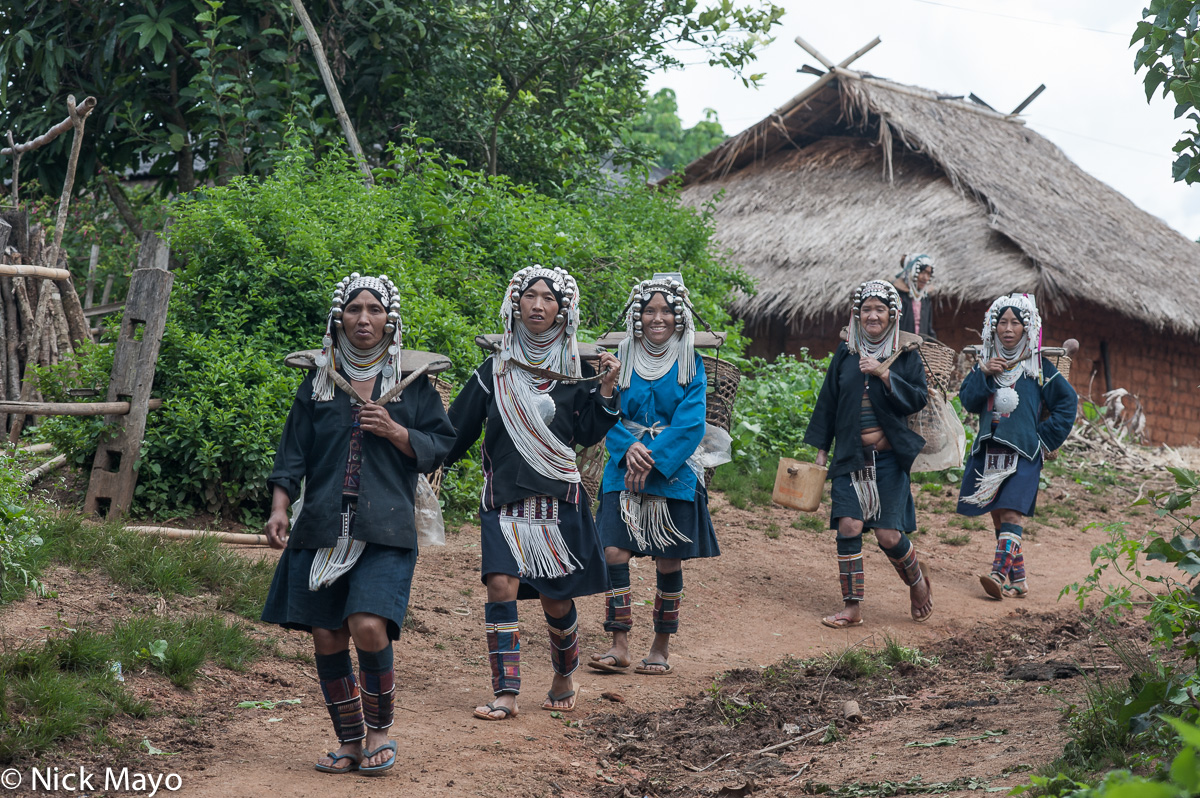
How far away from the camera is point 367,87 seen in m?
11.5

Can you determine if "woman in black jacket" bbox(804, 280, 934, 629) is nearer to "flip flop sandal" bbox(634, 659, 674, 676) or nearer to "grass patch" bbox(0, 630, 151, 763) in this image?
"flip flop sandal" bbox(634, 659, 674, 676)

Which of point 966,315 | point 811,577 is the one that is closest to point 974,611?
point 811,577

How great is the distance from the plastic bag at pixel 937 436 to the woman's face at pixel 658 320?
7.11 feet

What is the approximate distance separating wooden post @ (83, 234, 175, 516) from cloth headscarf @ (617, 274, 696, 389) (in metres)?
3.19

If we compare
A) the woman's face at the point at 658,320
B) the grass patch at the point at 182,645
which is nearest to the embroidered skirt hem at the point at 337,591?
the grass patch at the point at 182,645

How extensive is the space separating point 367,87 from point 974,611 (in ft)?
27.3

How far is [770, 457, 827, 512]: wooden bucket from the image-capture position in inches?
259

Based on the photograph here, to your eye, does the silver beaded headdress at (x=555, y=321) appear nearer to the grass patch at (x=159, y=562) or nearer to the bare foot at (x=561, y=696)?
the bare foot at (x=561, y=696)

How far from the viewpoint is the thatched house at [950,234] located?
13680mm

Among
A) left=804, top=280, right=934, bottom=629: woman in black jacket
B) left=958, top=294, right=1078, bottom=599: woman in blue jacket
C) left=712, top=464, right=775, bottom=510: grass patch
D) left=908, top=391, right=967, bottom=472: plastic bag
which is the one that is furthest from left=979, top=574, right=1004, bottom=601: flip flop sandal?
left=712, top=464, right=775, bottom=510: grass patch

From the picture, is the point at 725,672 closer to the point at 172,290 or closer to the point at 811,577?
the point at 811,577

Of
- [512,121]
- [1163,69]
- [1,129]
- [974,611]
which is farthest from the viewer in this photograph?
[512,121]

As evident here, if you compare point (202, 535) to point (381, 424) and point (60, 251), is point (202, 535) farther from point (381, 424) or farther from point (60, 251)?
point (60, 251)

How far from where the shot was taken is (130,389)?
658 centimetres
